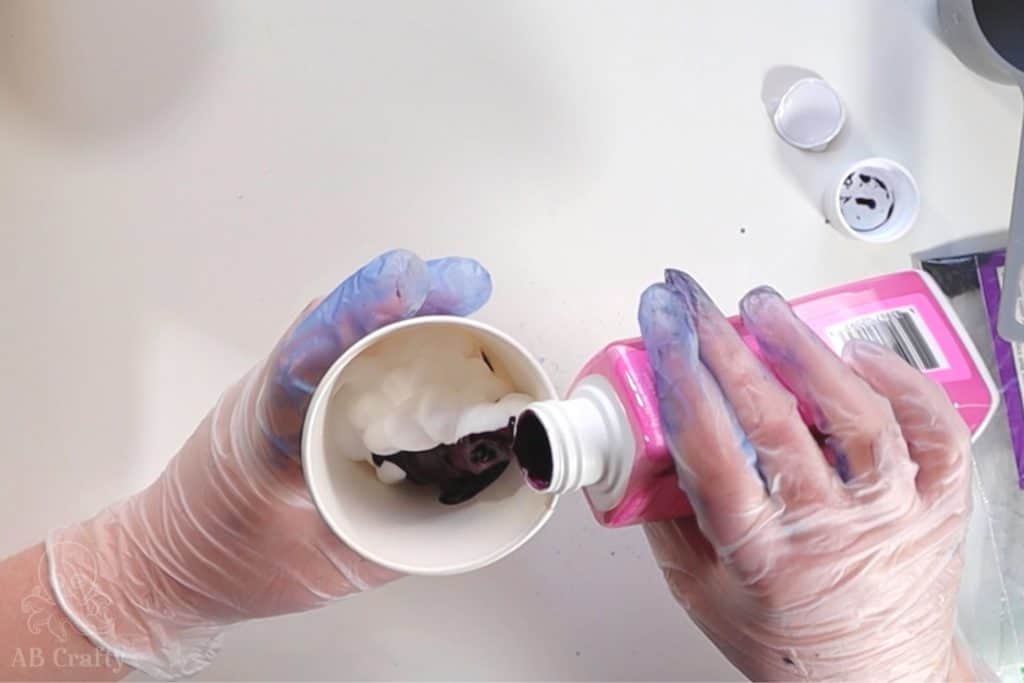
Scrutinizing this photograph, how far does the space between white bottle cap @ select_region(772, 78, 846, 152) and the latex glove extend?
359mm

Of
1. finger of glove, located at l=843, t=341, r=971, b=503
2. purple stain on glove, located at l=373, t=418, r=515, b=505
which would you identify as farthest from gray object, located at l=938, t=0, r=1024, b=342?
purple stain on glove, located at l=373, t=418, r=515, b=505

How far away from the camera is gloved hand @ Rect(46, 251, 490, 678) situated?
0.65m

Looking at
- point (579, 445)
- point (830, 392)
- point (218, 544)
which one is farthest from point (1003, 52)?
point (218, 544)

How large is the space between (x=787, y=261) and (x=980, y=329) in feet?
0.64

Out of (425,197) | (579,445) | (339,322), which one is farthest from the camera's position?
(425,197)

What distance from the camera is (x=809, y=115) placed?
35.2 inches

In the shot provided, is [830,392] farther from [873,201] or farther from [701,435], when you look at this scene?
[873,201]

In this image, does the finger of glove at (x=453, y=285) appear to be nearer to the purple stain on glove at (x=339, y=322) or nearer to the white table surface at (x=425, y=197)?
the purple stain on glove at (x=339, y=322)

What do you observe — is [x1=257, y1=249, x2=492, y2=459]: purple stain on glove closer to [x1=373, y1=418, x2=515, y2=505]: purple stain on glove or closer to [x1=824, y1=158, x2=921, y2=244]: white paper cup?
[x1=373, y1=418, x2=515, y2=505]: purple stain on glove

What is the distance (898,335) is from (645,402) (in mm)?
217

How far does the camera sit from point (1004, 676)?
0.84 metres

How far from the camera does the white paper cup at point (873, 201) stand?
88 centimetres

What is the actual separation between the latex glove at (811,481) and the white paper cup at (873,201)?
325mm

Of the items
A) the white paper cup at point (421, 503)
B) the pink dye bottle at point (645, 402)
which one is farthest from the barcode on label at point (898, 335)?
the white paper cup at point (421, 503)
